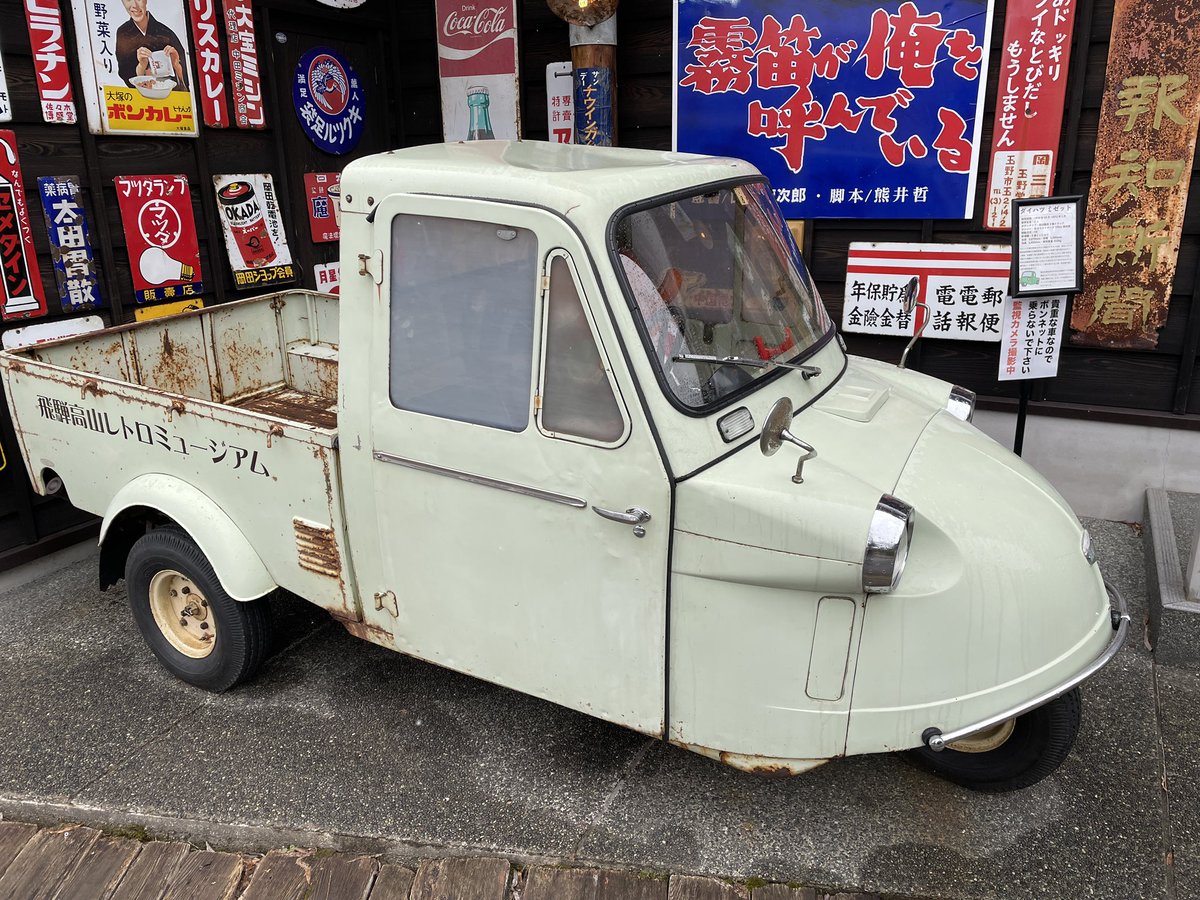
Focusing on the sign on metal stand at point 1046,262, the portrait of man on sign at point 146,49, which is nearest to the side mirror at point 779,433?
the sign on metal stand at point 1046,262

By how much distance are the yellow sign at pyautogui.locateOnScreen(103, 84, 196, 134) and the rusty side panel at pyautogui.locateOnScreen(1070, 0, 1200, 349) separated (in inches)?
211

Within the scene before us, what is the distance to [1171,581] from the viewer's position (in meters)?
4.10

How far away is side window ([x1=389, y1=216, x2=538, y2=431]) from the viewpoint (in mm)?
2787

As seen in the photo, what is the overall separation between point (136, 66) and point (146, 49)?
0.40ft

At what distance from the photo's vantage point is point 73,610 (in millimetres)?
4551

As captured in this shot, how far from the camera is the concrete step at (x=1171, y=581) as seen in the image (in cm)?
388

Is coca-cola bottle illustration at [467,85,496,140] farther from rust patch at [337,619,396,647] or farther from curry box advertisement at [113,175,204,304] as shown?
curry box advertisement at [113,175,204,304]

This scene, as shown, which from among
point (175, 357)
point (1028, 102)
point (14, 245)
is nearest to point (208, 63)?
point (14, 245)

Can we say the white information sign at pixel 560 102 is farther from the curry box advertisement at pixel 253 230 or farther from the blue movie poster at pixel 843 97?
the curry box advertisement at pixel 253 230

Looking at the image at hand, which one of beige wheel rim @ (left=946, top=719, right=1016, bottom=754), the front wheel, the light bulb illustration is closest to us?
the front wheel

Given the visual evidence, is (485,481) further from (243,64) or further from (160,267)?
(243,64)

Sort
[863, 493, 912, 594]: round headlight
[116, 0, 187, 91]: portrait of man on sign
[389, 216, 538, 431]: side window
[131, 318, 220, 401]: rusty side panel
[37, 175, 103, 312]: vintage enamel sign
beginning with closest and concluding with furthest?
1. [863, 493, 912, 594]: round headlight
2. [389, 216, 538, 431]: side window
3. [131, 318, 220, 401]: rusty side panel
4. [37, 175, 103, 312]: vintage enamel sign
5. [116, 0, 187, 91]: portrait of man on sign

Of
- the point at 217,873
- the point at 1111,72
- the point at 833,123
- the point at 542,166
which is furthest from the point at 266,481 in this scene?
the point at 1111,72

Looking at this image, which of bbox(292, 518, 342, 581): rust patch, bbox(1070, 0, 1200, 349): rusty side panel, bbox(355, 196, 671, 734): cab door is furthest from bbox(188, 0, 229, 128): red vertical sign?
bbox(1070, 0, 1200, 349): rusty side panel
